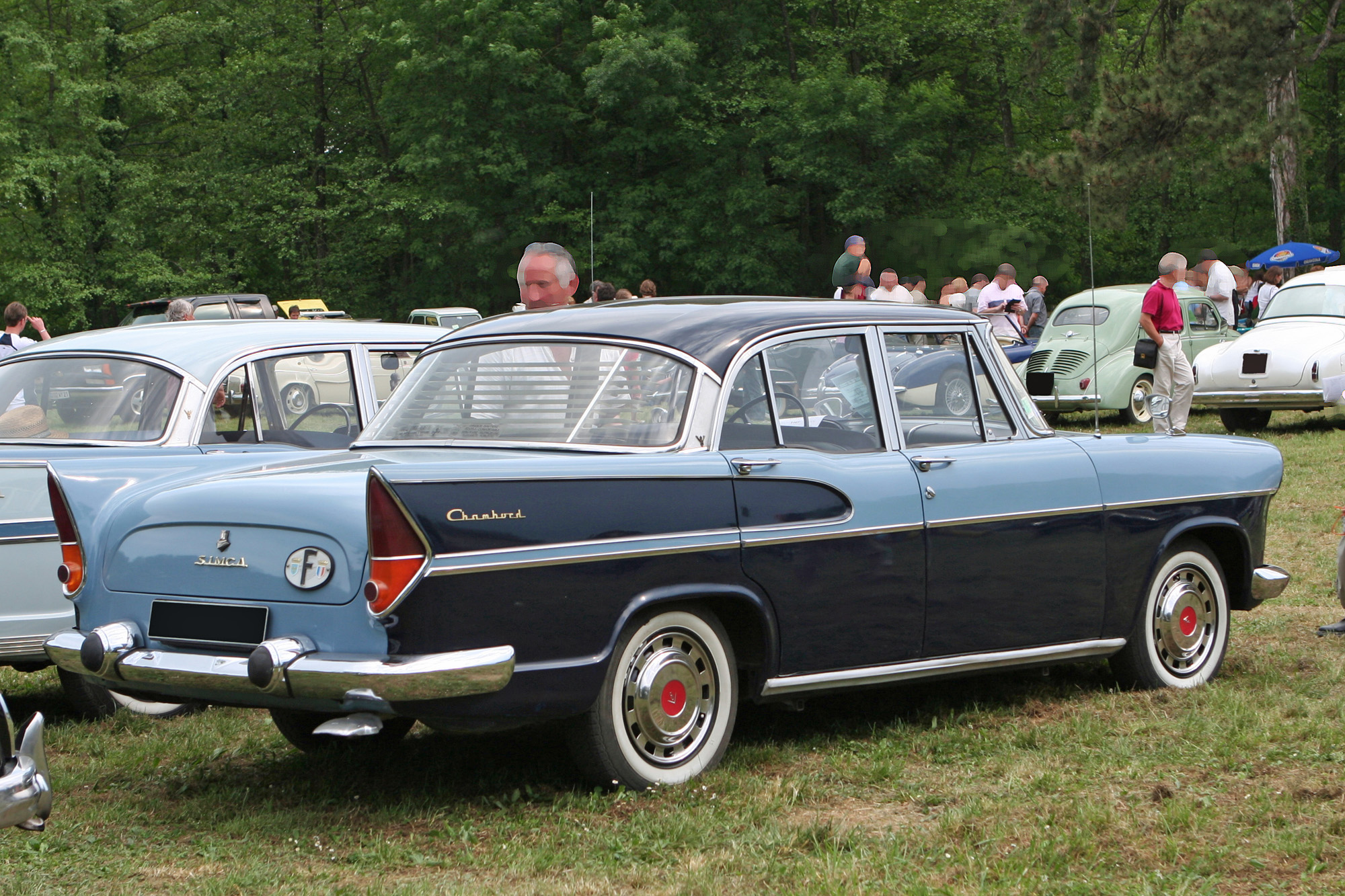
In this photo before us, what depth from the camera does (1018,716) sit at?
249 inches

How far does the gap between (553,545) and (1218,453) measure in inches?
138

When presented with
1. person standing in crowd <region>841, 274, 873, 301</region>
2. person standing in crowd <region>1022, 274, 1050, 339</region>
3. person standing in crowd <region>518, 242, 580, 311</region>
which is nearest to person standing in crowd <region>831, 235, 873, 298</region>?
person standing in crowd <region>841, 274, 873, 301</region>

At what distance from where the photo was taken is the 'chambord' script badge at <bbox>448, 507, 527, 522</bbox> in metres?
4.50

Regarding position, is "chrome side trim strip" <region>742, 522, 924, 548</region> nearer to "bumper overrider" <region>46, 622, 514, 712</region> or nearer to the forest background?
"bumper overrider" <region>46, 622, 514, 712</region>

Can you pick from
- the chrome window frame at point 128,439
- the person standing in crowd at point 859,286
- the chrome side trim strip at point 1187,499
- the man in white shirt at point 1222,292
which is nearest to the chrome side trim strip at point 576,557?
the chrome side trim strip at point 1187,499

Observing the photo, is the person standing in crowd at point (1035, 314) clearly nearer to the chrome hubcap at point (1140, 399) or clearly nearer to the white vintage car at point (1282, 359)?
the chrome hubcap at point (1140, 399)

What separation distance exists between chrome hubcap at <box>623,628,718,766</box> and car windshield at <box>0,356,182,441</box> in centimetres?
Answer: 291

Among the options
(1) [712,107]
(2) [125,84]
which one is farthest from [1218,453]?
(2) [125,84]

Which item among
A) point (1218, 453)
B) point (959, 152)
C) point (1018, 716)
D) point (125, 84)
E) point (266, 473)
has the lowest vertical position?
point (1018, 716)

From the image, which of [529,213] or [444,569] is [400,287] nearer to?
A: [529,213]

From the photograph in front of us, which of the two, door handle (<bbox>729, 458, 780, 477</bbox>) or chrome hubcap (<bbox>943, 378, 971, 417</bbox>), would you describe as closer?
door handle (<bbox>729, 458, 780, 477</bbox>)

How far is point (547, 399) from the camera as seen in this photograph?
17.9 ft

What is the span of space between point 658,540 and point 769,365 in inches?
38.8

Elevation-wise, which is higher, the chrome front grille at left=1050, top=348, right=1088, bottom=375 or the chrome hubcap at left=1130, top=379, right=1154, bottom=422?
the chrome front grille at left=1050, top=348, right=1088, bottom=375
